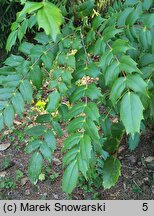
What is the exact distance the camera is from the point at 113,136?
1.99 meters

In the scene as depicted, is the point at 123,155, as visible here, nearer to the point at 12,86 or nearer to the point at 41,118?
the point at 41,118

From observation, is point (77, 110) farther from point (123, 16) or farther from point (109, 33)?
point (123, 16)

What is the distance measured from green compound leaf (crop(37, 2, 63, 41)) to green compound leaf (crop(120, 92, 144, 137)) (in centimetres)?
39

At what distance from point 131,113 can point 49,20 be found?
0.44 m

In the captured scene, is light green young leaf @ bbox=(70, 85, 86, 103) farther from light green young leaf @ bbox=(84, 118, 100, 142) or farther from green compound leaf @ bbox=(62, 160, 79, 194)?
green compound leaf @ bbox=(62, 160, 79, 194)

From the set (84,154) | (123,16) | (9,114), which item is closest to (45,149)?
(9,114)

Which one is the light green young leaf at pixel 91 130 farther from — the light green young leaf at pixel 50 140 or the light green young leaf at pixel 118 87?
the light green young leaf at pixel 50 140

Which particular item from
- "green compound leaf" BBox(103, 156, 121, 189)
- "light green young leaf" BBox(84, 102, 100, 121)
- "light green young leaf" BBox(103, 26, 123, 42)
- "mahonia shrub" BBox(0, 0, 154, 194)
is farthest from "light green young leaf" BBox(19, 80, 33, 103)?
"green compound leaf" BBox(103, 156, 121, 189)

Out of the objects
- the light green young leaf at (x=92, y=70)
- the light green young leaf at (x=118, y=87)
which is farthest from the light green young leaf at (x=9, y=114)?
the light green young leaf at (x=118, y=87)

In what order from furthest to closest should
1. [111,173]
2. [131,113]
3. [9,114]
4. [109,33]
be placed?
[111,173]
[9,114]
[109,33]
[131,113]

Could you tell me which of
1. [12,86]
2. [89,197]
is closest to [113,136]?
[12,86]

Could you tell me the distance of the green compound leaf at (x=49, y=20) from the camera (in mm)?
1071

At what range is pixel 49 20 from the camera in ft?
3.54

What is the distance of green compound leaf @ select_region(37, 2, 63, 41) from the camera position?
1.07 metres
